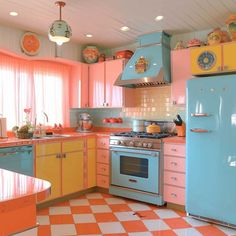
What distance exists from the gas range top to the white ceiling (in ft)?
4.94

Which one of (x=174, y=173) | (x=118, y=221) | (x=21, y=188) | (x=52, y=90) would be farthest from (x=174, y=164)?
(x=21, y=188)

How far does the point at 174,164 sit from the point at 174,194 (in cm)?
38

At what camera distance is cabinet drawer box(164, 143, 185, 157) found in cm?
325

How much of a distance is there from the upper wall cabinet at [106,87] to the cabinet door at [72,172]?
100cm

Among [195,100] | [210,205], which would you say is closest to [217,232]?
[210,205]

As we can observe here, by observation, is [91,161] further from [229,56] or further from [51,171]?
[229,56]

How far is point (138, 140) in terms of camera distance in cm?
362

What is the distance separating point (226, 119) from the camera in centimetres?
278

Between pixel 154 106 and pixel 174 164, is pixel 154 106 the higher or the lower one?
the higher one

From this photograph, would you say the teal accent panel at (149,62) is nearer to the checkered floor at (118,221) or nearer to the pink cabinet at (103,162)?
the pink cabinet at (103,162)

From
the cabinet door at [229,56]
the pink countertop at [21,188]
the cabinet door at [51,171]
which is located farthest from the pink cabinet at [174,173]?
the pink countertop at [21,188]

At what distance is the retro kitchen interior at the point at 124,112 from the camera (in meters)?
2.86

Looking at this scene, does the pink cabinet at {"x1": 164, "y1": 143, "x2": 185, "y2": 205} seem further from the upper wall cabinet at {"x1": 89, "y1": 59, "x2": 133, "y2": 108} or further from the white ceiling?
the white ceiling

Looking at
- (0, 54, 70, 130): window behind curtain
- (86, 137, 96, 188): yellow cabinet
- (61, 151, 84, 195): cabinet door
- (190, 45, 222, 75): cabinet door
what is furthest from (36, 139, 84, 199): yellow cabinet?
(190, 45, 222, 75): cabinet door
